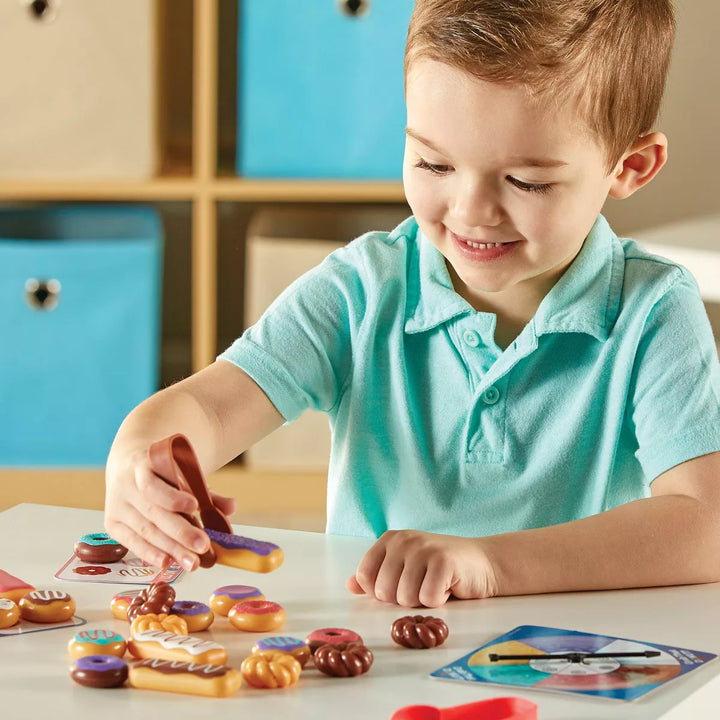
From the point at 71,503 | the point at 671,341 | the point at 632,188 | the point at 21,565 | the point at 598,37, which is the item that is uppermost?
the point at 598,37

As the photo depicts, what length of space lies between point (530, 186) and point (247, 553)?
332 millimetres

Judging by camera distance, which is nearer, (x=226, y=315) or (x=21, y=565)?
(x=21, y=565)

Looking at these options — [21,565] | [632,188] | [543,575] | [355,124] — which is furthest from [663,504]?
[355,124]

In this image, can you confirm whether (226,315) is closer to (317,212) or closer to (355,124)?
(317,212)

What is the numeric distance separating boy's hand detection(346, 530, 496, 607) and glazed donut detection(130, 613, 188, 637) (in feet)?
0.40

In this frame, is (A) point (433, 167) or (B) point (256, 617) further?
(A) point (433, 167)

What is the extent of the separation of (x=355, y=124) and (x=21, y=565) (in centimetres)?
128

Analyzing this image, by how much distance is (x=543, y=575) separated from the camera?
78 cm

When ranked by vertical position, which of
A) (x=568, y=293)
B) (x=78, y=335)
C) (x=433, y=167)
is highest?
(x=433, y=167)

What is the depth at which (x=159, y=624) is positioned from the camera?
0.67 m

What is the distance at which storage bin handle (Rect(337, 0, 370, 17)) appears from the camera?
1.92 metres

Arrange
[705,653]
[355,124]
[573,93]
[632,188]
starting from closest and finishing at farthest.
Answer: [705,653], [573,93], [632,188], [355,124]

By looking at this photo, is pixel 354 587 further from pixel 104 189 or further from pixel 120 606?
pixel 104 189

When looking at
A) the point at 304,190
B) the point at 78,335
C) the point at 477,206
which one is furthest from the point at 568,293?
the point at 78,335
